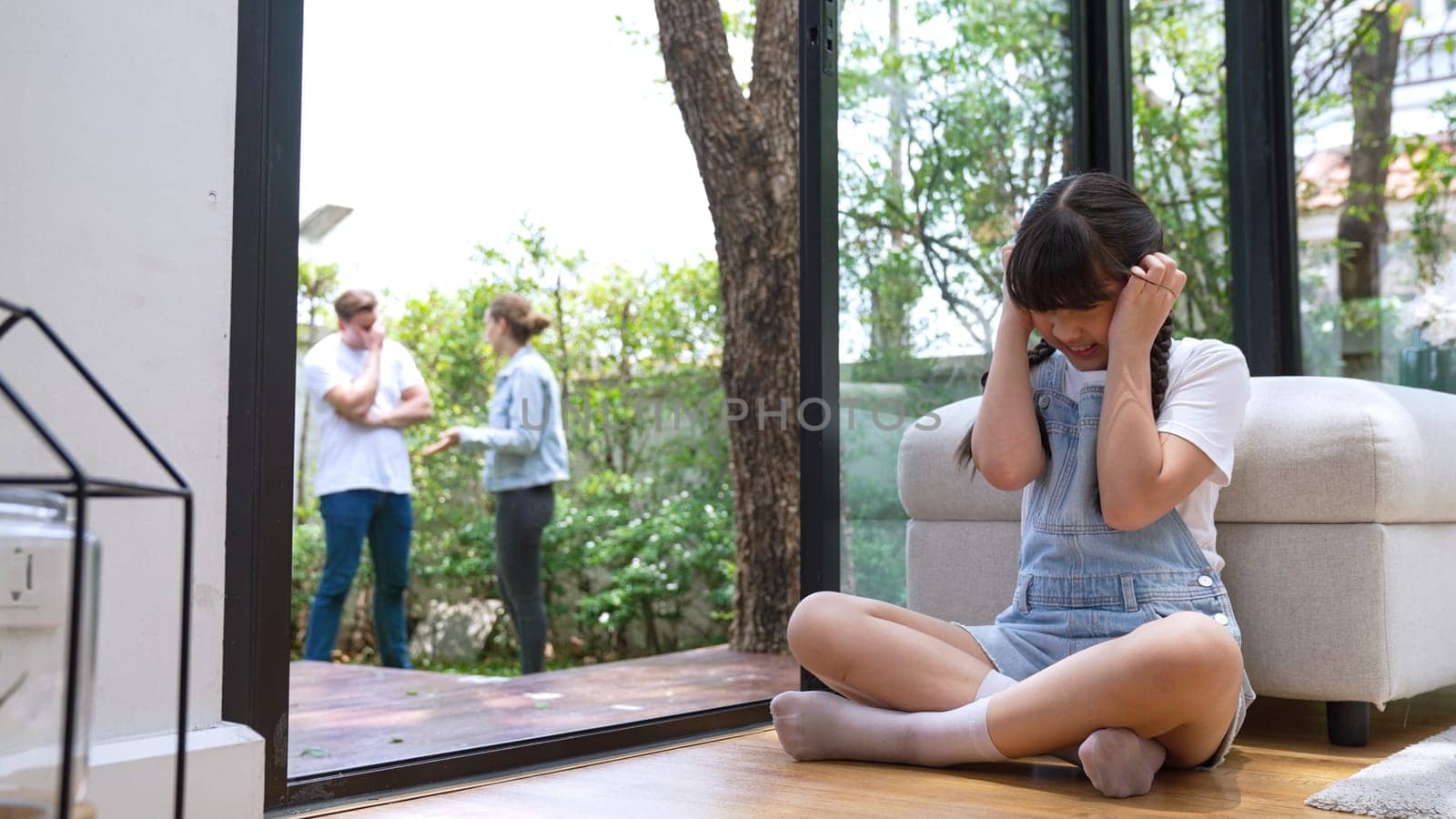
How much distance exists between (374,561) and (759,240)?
58.9 inches

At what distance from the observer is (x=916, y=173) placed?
288 centimetres

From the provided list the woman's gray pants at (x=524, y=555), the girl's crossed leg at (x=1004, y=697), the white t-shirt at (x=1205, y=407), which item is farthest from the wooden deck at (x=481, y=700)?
the white t-shirt at (x=1205, y=407)

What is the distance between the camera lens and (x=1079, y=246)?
166 cm

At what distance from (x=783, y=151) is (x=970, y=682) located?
2397 millimetres

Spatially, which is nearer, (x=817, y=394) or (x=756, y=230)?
(x=817, y=394)

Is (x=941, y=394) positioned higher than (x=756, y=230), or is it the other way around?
(x=756, y=230)

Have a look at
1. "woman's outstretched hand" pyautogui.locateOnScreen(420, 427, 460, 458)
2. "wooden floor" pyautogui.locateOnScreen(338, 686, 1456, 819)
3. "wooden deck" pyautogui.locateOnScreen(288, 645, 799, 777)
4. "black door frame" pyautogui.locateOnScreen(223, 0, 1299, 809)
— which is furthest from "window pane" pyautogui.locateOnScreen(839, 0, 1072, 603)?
"woman's outstretched hand" pyautogui.locateOnScreen(420, 427, 460, 458)

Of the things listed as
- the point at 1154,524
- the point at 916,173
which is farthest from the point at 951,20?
the point at 1154,524

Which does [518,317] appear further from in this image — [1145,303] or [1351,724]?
[1351,724]

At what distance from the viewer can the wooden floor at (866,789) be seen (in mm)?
1464

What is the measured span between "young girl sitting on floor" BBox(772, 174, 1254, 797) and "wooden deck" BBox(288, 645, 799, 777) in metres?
0.60

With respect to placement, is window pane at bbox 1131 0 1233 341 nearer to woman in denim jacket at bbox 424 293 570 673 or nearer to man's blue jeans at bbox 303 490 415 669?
woman in denim jacket at bbox 424 293 570 673

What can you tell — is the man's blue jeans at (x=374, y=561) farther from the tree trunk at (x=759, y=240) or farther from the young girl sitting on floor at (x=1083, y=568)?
the young girl sitting on floor at (x=1083, y=568)

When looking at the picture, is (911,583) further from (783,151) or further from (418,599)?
(418,599)
